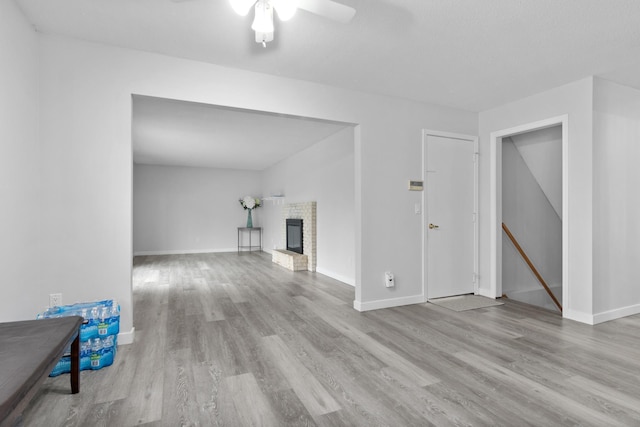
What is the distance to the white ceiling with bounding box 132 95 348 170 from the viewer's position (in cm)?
432

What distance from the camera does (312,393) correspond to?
1.94 metres

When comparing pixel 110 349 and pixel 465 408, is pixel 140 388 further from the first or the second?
pixel 465 408

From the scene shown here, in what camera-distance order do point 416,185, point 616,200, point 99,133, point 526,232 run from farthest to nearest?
point 526,232 → point 416,185 → point 616,200 → point 99,133

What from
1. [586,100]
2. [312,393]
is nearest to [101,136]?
[312,393]

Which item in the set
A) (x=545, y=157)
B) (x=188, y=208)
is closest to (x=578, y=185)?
(x=545, y=157)

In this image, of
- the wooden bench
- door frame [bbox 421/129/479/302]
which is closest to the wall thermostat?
door frame [bbox 421/129/479/302]

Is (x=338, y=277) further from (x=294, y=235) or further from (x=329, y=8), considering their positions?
(x=329, y=8)

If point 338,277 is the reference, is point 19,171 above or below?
above

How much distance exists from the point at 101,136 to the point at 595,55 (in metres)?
4.14

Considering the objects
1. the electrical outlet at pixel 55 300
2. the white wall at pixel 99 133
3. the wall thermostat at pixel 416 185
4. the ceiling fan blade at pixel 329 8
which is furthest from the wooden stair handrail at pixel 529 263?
the electrical outlet at pixel 55 300

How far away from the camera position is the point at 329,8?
1.79m

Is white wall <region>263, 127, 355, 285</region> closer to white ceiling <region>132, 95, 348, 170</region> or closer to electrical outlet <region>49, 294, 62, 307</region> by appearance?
white ceiling <region>132, 95, 348, 170</region>

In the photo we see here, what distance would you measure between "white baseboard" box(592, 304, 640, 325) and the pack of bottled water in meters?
4.20

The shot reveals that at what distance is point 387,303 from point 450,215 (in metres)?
1.41
